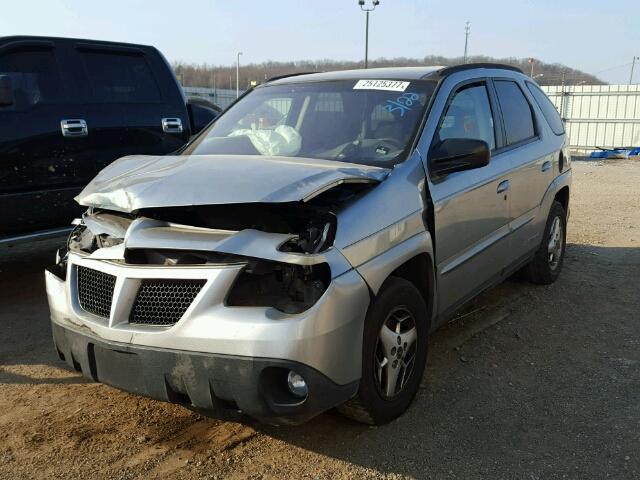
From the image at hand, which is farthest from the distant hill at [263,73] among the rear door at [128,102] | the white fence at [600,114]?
the rear door at [128,102]

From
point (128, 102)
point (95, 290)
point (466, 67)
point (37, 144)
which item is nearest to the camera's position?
point (95, 290)

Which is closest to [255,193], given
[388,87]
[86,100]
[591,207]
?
[388,87]

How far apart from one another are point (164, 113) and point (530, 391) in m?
4.42

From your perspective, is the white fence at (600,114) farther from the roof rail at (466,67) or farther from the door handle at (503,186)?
the door handle at (503,186)

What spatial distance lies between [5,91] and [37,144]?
0.47m

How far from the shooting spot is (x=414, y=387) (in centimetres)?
325

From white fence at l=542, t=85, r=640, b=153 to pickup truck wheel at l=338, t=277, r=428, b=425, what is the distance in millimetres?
21602

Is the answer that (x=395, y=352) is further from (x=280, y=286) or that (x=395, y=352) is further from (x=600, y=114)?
(x=600, y=114)

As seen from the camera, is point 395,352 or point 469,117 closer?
point 395,352

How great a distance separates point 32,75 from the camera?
5273mm

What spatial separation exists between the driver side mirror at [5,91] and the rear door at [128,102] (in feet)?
2.23

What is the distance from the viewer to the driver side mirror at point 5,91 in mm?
4877

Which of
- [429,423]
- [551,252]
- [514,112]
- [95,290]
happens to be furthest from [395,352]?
[551,252]

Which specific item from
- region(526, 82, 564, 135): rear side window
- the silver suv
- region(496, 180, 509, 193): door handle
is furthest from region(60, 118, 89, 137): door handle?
region(526, 82, 564, 135): rear side window
